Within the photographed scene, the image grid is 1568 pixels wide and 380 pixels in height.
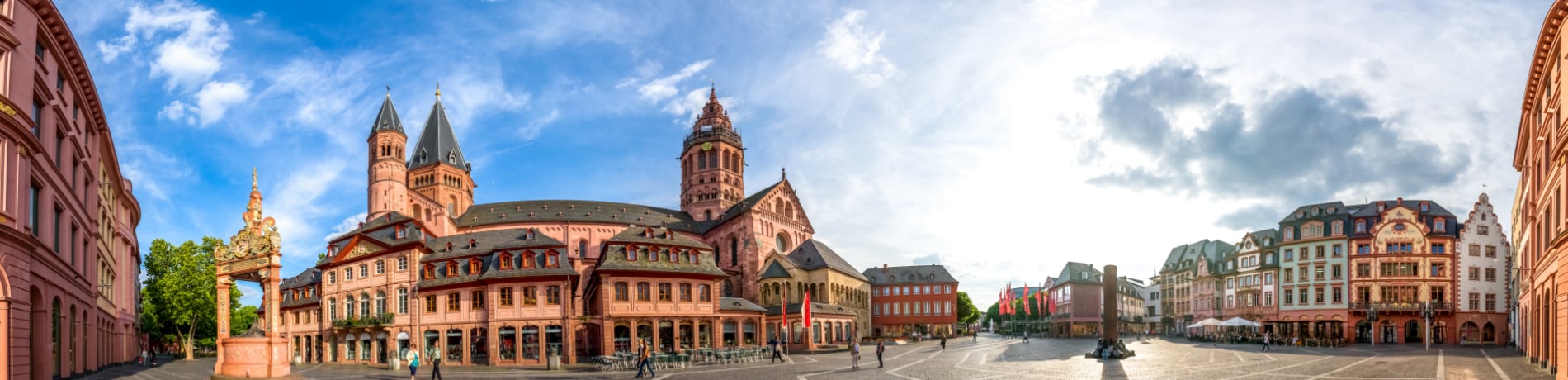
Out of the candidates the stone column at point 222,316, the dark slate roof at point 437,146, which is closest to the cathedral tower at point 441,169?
the dark slate roof at point 437,146

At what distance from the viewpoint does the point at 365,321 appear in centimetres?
5916

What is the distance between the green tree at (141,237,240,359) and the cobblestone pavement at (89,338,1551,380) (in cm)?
1867

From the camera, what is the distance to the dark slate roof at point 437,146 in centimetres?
10369

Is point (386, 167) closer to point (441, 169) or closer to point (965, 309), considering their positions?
point (441, 169)

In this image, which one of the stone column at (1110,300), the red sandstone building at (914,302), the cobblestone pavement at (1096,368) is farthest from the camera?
the red sandstone building at (914,302)

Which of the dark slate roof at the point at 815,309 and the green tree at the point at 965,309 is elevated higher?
the dark slate roof at the point at 815,309

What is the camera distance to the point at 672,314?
57.2 m

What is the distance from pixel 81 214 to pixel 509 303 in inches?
901

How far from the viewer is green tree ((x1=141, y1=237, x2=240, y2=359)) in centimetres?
7144

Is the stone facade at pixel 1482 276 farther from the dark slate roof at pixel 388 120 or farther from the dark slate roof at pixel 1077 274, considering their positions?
the dark slate roof at pixel 388 120

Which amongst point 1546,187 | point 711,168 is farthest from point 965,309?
point 1546,187

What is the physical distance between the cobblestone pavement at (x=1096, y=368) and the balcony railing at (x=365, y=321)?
412 centimetres

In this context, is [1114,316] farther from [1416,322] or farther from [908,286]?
[908,286]

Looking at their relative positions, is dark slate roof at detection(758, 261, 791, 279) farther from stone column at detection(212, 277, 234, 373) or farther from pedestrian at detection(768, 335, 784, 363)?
stone column at detection(212, 277, 234, 373)
